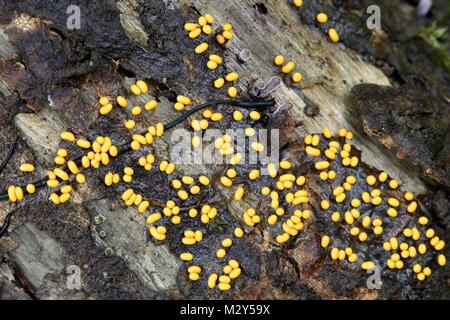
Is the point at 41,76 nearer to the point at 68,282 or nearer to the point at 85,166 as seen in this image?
the point at 85,166

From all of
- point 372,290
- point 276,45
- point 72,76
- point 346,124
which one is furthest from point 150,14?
point 372,290

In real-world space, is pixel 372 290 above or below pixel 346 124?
below
